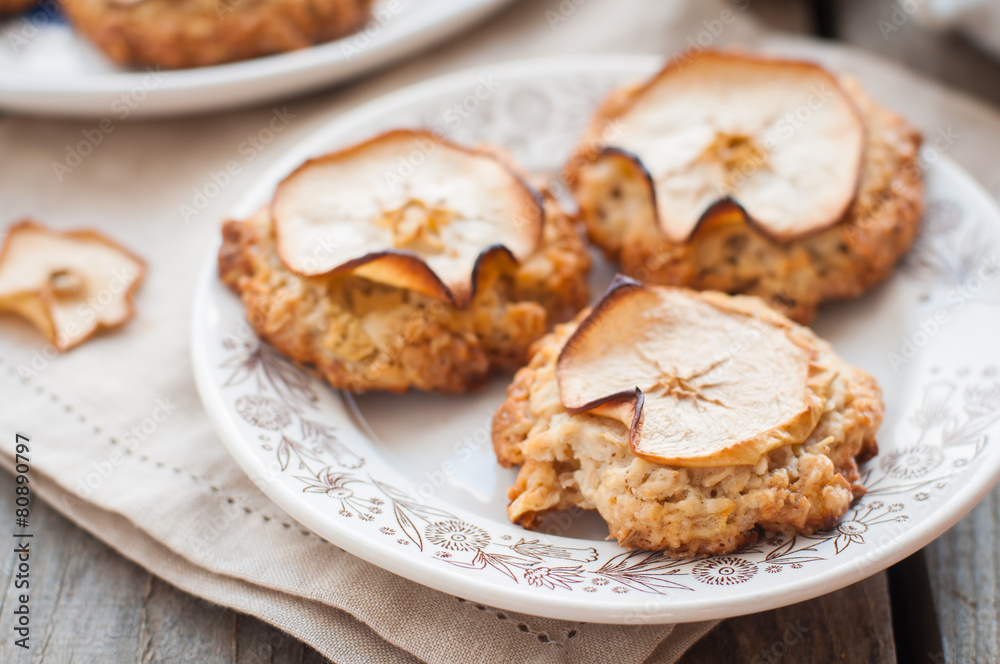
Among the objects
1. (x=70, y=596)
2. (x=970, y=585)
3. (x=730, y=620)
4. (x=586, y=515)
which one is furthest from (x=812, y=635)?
(x=70, y=596)

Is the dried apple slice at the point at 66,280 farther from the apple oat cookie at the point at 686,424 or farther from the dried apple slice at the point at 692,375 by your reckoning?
the dried apple slice at the point at 692,375

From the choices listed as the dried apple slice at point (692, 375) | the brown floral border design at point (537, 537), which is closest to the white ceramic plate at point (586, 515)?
the brown floral border design at point (537, 537)

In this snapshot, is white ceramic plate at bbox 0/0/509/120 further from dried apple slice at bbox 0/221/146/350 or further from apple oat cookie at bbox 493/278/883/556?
apple oat cookie at bbox 493/278/883/556

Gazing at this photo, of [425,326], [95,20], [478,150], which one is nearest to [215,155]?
[95,20]

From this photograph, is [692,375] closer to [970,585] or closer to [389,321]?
[389,321]

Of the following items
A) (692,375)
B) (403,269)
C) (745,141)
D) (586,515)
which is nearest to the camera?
(692,375)
